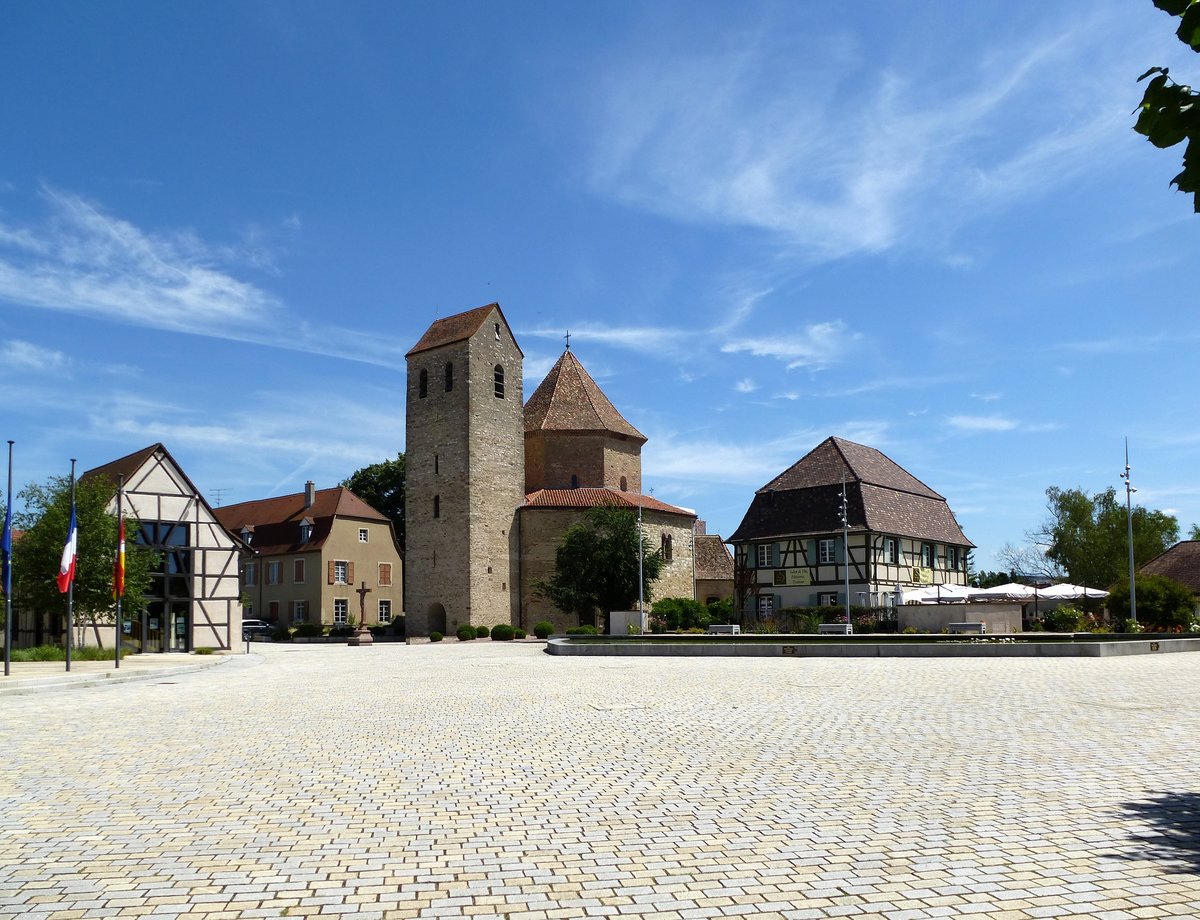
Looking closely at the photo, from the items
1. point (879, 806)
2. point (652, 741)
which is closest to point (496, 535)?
point (652, 741)

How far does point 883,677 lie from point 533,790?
12353mm

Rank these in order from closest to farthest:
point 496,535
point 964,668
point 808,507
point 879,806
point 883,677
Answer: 1. point 879,806
2. point 883,677
3. point 964,668
4. point 808,507
5. point 496,535

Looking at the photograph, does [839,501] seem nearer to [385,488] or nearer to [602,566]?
[602,566]

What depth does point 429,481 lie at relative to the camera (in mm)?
55406

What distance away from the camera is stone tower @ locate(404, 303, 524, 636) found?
52875mm

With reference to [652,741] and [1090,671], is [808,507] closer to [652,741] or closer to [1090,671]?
[1090,671]

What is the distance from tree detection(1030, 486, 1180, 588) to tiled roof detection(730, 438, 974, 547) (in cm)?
1791

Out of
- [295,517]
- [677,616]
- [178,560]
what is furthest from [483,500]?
[178,560]

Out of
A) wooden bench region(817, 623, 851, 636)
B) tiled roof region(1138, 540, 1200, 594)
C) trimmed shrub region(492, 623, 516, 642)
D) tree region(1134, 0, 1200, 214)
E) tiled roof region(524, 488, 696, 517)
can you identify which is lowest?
trimmed shrub region(492, 623, 516, 642)

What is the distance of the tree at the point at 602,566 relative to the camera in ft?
163

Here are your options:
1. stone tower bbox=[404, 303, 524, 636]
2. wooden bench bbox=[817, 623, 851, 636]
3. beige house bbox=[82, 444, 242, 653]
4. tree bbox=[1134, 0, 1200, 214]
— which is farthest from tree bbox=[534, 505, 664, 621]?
tree bbox=[1134, 0, 1200, 214]

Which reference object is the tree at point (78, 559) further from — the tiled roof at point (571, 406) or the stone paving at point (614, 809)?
the tiled roof at point (571, 406)

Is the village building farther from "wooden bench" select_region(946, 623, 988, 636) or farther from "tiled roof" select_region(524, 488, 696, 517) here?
"wooden bench" select_region(946, 623, 988, 636)

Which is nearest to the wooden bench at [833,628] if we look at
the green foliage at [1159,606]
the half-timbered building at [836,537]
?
the half-timbered building at [836,537]
